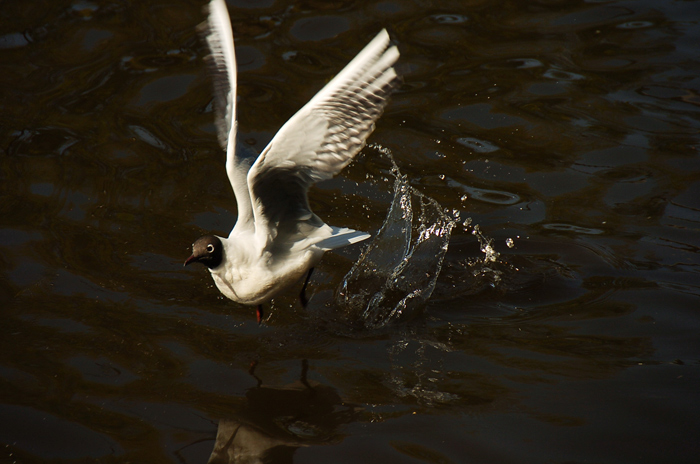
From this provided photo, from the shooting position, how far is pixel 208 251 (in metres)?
4.07

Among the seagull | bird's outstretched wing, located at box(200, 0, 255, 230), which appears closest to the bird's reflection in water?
the seagull

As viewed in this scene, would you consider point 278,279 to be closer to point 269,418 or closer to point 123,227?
point 269,418

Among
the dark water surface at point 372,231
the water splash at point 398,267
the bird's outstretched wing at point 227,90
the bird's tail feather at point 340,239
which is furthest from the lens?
the water splash at point 398,267

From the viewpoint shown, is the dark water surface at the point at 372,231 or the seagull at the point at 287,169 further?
the dark water surface at the point at 372,231

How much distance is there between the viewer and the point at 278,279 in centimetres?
418

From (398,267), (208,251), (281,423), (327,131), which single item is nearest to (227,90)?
(208,251)

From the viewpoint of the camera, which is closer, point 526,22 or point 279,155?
point 279,155

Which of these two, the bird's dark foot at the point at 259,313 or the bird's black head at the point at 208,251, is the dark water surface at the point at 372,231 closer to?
the bird's dark foot at the point at 259,313

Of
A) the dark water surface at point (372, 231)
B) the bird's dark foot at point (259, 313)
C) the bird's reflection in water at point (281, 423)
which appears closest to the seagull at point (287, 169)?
the bird's dark foot at point (259, 313)

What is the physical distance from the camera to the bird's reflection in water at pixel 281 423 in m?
3.30

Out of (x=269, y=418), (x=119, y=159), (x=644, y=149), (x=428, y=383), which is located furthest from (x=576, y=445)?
(x=119, y=159)

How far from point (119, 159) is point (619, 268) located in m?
4.30

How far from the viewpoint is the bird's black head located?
4.06 meters

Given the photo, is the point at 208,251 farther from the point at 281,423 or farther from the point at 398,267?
the point at 398,267
